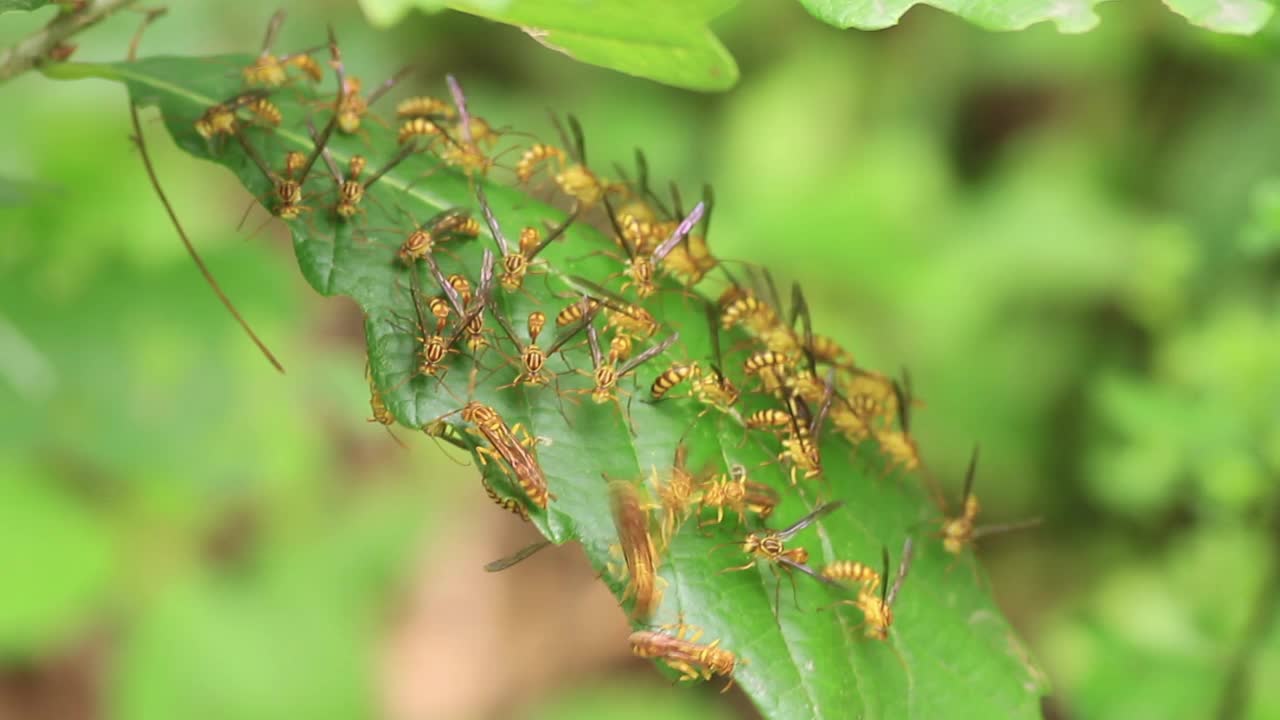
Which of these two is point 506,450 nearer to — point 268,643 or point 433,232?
point 433,232

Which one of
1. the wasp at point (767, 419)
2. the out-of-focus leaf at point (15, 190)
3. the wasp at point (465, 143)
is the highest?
the wasp at point (465, 143)

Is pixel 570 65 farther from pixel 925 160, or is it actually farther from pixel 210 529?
pixel 210 529

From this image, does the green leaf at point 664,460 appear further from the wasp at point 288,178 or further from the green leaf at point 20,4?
the green leaf at point 20,4

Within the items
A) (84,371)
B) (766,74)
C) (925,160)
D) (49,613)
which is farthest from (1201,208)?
(49,613)

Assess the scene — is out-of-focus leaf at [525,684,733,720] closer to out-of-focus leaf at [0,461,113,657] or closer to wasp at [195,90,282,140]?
out-of-focus leaf at [0,461,113,657]

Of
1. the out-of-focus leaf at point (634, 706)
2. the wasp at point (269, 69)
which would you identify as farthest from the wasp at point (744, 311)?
the out-of-focus leaf at point (634, 706)

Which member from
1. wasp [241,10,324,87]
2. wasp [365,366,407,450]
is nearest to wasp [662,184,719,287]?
wasp [365,366,407,450]
